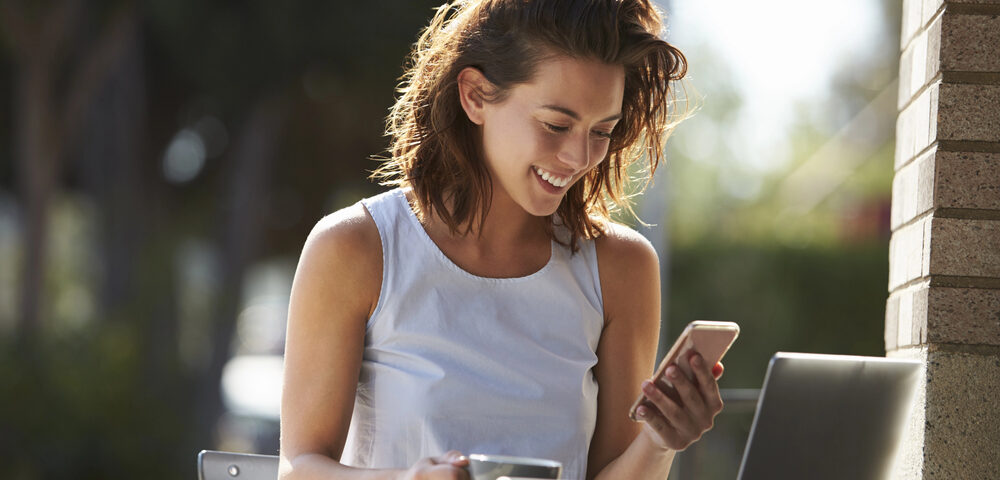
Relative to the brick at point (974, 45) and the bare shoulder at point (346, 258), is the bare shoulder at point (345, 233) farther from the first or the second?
the brick at point (974, 45)

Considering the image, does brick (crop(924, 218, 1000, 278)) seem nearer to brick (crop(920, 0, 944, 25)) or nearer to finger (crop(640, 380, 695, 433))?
brick (crop(920, 0, 944, 25))

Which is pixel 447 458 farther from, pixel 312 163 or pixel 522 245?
pixel 312 163

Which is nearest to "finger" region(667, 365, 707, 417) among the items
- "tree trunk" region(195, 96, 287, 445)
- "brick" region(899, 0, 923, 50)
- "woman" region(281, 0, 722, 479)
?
"woman" region(281, 0, 722, 479)

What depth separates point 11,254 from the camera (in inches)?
547

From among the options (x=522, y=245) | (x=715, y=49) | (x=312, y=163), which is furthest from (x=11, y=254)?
(x=522, y=245)

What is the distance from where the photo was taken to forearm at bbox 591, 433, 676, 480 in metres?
2.01

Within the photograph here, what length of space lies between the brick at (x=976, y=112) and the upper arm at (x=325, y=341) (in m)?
1.13

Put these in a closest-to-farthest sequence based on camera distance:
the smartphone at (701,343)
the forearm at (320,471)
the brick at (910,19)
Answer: the smartphone at (701,343) < the forearm at (320,471) < the brick at (910,19)

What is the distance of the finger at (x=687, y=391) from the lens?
5.65 feet

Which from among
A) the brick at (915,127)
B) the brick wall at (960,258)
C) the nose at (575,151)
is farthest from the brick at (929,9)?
the nose at (575,151)

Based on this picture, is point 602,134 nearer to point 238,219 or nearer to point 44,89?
point 44,89

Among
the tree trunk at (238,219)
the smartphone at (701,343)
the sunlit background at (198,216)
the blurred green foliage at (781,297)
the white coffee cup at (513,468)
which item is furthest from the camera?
the tree trunk at (238,219)

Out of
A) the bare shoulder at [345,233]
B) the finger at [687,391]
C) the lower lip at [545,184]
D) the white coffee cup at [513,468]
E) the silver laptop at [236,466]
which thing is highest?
the lower lip at [545,184]

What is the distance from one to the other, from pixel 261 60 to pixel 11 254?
19.7 ft
